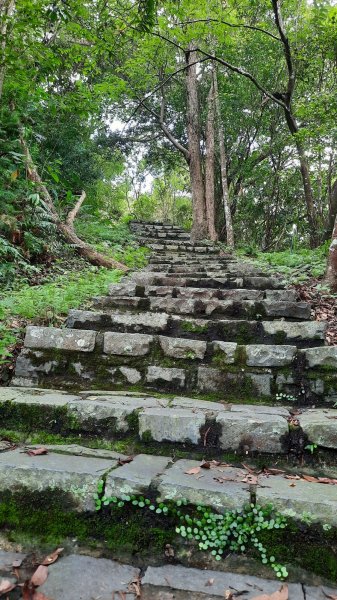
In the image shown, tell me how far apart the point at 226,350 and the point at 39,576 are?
5.61ft

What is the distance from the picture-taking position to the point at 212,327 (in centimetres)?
306

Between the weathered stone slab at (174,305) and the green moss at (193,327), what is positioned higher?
the weathered stone slab at (174,305)

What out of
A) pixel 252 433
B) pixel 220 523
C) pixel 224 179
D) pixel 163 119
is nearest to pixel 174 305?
pixel 252 433

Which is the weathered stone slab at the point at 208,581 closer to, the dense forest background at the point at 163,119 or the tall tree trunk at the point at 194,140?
the dense forest background at the point at 163,119

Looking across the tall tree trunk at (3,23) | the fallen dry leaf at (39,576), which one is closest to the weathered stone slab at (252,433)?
the fallen dry leaf at (39,576)

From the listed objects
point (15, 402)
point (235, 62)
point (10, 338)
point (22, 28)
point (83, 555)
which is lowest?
point (83, 555)

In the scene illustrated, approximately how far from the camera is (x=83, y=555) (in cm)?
136

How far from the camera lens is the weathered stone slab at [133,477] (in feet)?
4.94

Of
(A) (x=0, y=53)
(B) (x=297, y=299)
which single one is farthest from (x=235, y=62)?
(B) (x=297, y=299)

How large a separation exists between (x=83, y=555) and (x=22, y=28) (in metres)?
6.00

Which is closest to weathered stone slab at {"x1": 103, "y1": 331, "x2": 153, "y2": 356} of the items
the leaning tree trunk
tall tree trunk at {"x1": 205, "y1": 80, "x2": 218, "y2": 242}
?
the leaning tree trunk

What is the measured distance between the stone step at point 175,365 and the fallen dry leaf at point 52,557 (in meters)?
1.25

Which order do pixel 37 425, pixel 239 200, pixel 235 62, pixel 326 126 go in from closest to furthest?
1. pixel 37 425
2. pixel 326 126
3. pixel 235 62
4. pixel 239 200

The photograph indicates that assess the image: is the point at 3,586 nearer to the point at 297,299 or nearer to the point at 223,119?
the point at 297,299
